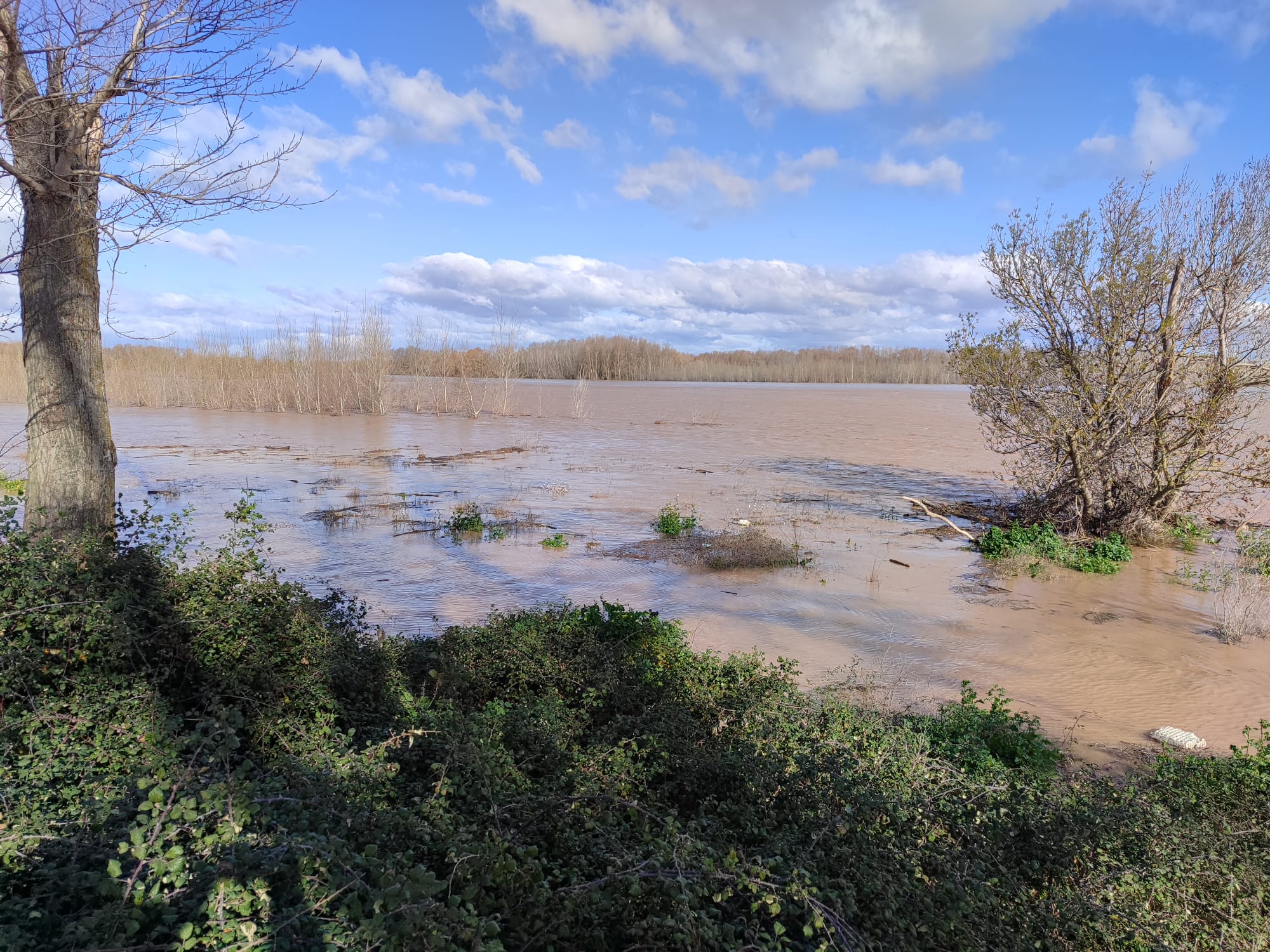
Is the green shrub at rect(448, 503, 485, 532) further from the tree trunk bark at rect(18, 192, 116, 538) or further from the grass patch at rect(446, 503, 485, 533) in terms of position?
the tree trunk bark at rect(18, 192, 116, 538)

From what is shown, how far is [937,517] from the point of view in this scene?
1267cm

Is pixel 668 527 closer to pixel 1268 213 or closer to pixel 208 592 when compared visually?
pixel 208 592

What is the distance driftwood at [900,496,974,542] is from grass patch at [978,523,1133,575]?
0.71 metres

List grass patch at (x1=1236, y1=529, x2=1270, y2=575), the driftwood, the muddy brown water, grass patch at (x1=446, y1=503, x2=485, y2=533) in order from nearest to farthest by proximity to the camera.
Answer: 1. the muddy brown water
2. grass patch at (x1=1236, y1=529, x2=1270, y2=575)
3. grass patch at (x1=446, y1=503, x2=485, y2=533)
4. the driftwood

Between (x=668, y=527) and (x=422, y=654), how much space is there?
21.4 feet

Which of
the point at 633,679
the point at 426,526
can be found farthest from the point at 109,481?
the point at 426,526

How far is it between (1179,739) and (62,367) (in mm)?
8197

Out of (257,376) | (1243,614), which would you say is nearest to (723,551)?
(1243,614)

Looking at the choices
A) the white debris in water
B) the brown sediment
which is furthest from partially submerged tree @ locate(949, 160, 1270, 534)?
the brown sediment

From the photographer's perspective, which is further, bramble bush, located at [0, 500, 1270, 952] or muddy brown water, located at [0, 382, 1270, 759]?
muddy brown water, located at [0, 382, 1270, 759]

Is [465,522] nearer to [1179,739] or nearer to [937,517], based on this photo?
[937,517]

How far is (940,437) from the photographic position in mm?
27594

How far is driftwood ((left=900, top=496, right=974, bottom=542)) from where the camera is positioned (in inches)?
463

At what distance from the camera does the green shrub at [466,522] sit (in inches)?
455
